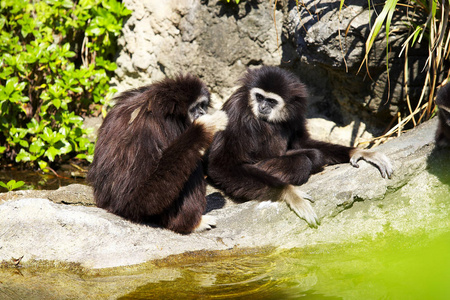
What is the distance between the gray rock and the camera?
194 inches

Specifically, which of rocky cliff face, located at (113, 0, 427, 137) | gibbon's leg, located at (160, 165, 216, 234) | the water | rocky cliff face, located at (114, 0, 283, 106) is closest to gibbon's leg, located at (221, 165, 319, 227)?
the water

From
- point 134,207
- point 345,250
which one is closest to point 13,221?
point 134,207

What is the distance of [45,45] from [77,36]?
138cm

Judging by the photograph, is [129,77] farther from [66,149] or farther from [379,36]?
[379,36]

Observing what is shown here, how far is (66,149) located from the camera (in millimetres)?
8516

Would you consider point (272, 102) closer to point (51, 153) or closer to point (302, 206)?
point (302, 206)

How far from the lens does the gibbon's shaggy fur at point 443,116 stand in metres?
5.38

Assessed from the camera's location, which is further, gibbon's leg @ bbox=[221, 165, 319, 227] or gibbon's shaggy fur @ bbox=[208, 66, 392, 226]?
gibbon's shaggy fur @ bbox=[208, 66, 392, 226]

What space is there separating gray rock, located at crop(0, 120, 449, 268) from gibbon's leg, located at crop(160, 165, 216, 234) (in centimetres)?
10

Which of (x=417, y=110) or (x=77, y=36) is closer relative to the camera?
(x=417, y=110)

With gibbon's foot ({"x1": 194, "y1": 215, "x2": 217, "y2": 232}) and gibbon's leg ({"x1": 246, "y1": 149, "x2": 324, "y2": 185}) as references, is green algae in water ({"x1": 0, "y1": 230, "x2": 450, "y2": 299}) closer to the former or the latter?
gibbon's foot ({"x1": 194, "y1": 215, "x2": 217, "y2": 232})

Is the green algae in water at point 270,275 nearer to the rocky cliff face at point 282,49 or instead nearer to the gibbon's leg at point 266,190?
the gibbon's leg at point 266,190

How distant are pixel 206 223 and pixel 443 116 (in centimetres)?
286

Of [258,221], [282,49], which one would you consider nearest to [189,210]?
[258,221]
